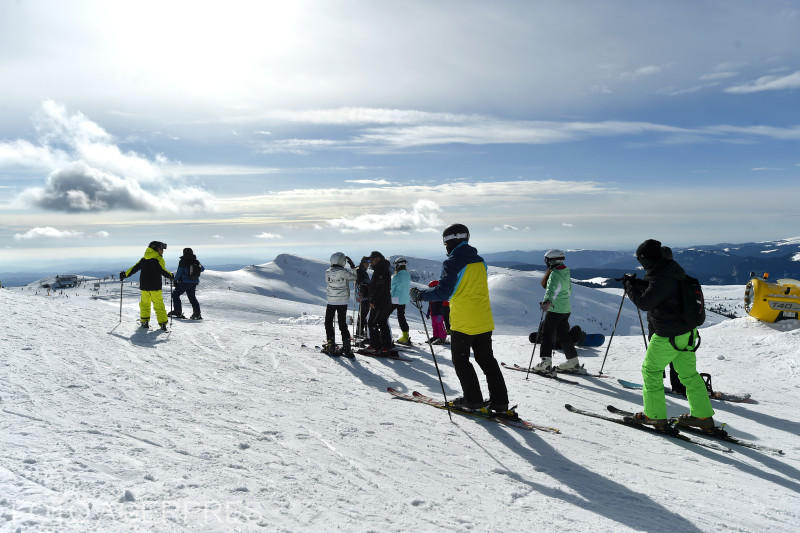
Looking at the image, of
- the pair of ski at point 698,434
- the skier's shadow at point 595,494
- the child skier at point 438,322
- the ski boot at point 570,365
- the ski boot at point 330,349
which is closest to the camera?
the skier's shadow at point 595,494

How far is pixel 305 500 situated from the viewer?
10.9 feet

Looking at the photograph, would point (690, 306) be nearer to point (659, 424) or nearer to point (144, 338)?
point (659, 424)

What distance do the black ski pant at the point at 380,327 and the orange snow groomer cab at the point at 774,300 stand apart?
1036 cm

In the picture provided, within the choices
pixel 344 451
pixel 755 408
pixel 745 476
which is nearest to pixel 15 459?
pixel 344 451

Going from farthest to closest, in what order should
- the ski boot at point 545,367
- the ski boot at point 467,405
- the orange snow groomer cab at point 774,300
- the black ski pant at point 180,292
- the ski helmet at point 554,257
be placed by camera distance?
the black ski pant at point 180,292 < the orange snow groomer cab at point 774,300 < the ski boot at point 545,367 < the ski helmet at point 554,257 < the ski boot at point 467,405

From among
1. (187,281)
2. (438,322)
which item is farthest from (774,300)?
(187,281)

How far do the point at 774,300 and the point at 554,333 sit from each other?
750 centimetres

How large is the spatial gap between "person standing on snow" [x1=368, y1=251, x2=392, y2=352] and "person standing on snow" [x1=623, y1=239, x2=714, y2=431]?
6001 mm

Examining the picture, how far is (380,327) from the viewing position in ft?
35.6

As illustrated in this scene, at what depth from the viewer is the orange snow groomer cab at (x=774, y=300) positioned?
12.1 meters

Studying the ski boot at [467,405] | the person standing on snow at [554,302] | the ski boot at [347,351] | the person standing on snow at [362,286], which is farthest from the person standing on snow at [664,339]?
the person standing on snow at [362,286]

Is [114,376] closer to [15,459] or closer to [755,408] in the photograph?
[15,459]

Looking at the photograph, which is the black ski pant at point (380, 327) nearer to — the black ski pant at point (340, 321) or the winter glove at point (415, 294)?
the black ski pant at point (340, 321)

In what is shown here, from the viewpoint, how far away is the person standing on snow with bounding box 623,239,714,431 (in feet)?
17.8
